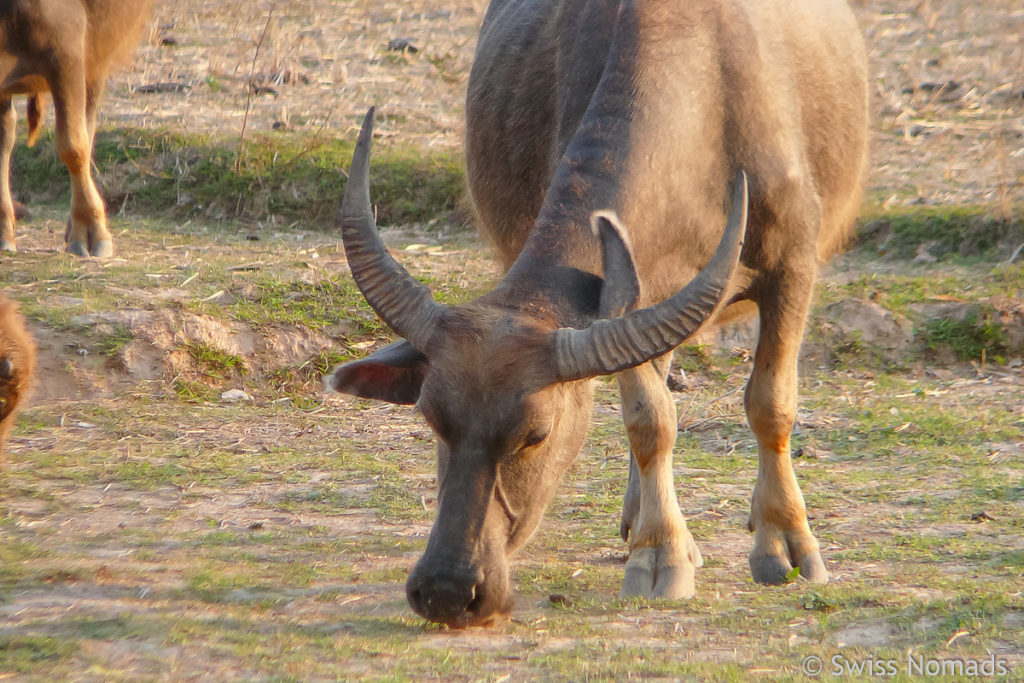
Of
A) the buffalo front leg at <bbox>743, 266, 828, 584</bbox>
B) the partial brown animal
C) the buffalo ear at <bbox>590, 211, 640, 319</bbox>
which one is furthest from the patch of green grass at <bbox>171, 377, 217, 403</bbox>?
the buffalo ear at <bbox>590, 211, 640, 319</bbox>

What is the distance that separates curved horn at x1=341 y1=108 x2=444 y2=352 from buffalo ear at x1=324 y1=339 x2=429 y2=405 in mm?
69

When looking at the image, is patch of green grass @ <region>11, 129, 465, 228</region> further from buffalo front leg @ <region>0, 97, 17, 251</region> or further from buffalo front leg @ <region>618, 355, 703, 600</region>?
buffalo front leg @ <region>618, 355, 703, 600</region>

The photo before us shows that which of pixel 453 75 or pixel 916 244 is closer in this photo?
pixel 916 244

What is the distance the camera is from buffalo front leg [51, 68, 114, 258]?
312 inches

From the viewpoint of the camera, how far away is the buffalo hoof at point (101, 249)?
795 cm

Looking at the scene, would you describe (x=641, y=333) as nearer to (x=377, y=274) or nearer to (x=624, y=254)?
(x=624, y=254)

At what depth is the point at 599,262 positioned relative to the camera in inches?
151

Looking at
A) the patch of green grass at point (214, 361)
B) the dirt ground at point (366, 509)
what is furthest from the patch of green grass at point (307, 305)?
the patch of green grass at point (214, 361)

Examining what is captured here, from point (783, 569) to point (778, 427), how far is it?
0.54 metres

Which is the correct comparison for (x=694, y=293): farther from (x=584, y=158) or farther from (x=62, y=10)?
(x=62, y=10)

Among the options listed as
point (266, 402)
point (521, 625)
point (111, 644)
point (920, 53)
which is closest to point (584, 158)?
point (521, 625)

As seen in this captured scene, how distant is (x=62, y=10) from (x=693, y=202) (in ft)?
16.7

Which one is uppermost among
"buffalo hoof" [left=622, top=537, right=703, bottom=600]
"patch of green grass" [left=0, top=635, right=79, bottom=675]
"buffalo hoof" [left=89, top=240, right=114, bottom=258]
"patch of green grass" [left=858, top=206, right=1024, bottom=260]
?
"patch of green grass" [left=858, top=206, right=1024, bottom=260]

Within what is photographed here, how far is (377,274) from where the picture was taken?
3.68 metres
